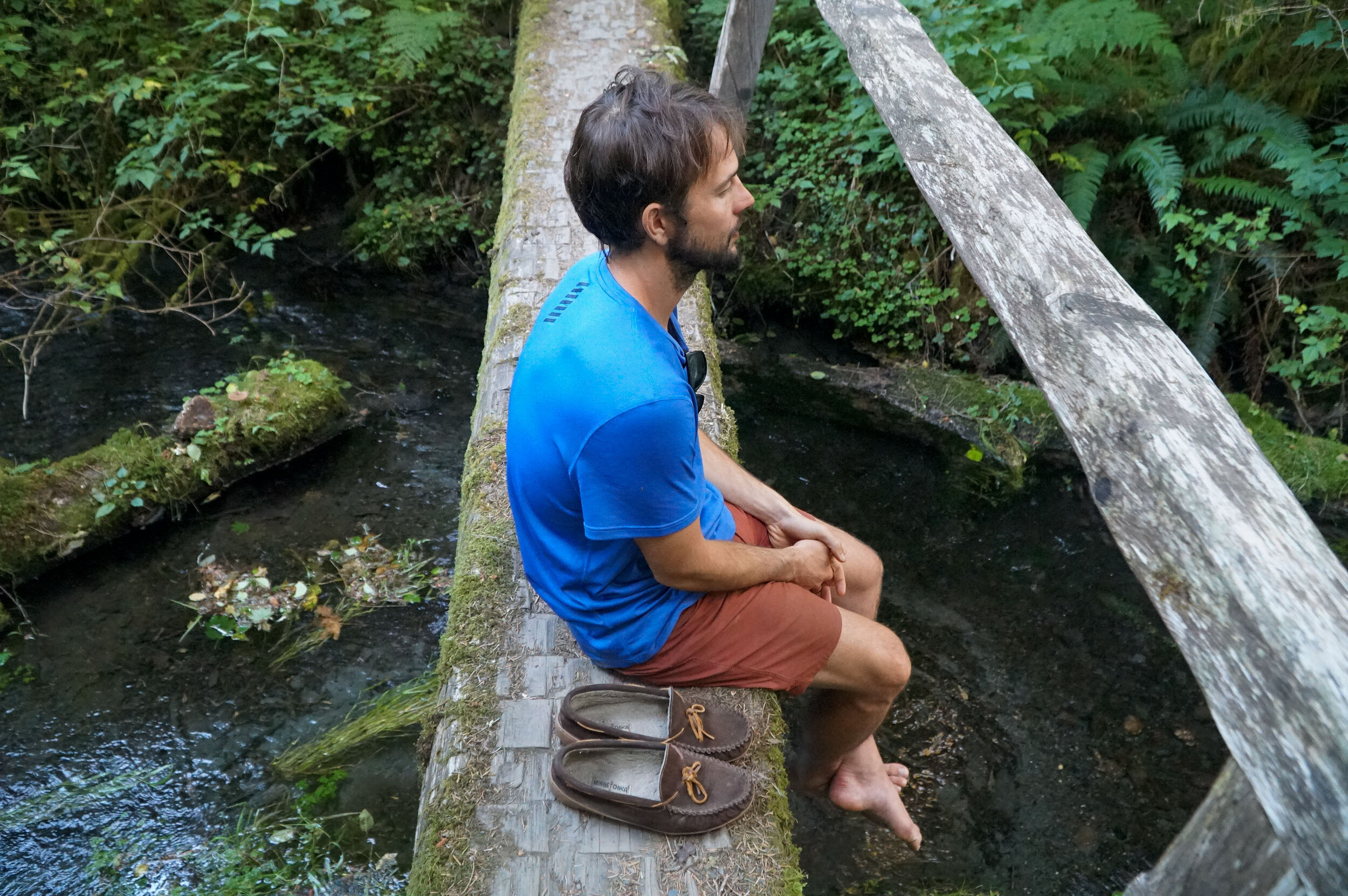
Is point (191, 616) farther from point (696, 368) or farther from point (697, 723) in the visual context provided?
point (696, 368)

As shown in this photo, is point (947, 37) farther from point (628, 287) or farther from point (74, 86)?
point (74, 86)

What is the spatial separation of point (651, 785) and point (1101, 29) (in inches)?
199

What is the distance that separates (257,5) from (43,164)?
1943 millimetres

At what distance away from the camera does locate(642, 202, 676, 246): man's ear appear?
190cm

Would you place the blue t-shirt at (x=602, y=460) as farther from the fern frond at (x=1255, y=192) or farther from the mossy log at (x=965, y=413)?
the fern frond at (x=1255, y=192)

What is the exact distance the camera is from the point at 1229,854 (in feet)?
3.51

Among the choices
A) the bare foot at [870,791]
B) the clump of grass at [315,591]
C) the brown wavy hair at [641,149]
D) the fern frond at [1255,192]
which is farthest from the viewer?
the fern frond at [1255,192]

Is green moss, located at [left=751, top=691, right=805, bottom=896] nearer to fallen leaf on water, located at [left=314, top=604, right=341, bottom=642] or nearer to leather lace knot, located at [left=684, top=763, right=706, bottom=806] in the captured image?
leather lace knot, located at [left=684, top=763, right=706, bottom=806]

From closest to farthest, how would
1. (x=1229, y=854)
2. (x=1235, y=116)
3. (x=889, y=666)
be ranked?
1. (x=1229, y=854)
2. (x=889, y=666)
3. (x=1235, y=116)

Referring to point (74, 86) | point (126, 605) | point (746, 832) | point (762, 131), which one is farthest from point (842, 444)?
point (74, 86)

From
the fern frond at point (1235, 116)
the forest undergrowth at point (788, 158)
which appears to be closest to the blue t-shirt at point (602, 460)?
the forest undergrowth at point (788, 158)

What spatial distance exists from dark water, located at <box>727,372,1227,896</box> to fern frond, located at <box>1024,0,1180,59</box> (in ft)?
8.32

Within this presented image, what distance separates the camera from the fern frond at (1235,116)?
191 inches

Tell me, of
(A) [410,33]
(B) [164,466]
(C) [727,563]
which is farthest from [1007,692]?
(A) [410,33]
